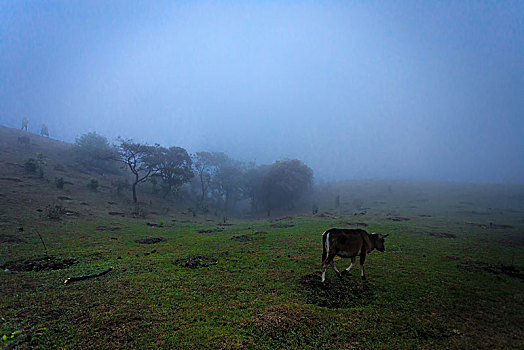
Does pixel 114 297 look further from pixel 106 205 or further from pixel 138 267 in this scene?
pixel 106 205

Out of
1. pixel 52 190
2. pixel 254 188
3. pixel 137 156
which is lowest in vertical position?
pixel 52 190

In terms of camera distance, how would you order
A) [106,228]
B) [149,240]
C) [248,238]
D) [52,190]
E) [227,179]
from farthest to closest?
[227,179], [52,190], [106,228], [248,238], [149,240]

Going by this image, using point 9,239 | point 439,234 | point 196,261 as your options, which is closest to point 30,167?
point 9,239

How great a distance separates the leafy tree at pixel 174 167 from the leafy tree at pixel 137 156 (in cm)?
129

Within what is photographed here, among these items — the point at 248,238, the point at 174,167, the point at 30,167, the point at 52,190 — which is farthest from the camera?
the point at 174,167

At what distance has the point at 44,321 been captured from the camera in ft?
20.9

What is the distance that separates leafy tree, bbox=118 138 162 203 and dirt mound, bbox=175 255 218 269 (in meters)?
30.7

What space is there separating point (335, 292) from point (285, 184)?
47334 millimetres

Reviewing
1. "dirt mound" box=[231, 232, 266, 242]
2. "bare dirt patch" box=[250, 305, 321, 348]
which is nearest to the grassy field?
"bare dirt patch" box=[250, 305, 321, 348]

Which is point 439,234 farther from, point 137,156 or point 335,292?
point 137,156

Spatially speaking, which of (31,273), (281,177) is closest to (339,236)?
(31,273)

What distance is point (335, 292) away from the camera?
848 cm

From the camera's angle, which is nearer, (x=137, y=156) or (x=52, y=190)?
(x=52, y=190)

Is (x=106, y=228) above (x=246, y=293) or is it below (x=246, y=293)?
below
